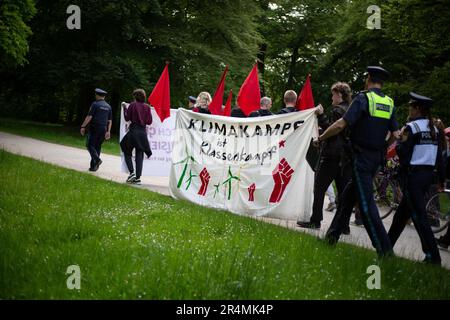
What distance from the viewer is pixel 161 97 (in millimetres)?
11227

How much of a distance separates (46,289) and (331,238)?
3544mm

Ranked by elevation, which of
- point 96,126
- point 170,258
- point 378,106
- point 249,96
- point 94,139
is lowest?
point 170,258

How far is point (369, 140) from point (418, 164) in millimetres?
893

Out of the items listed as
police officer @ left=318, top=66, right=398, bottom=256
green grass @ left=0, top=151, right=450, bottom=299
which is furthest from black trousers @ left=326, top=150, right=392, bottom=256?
green grass @ left=0, top=151, right=450, bottom=299

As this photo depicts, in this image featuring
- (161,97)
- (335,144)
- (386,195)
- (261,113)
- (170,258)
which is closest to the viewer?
(170,258)

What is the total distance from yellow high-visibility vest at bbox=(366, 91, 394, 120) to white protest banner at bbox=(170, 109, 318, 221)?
2.03m

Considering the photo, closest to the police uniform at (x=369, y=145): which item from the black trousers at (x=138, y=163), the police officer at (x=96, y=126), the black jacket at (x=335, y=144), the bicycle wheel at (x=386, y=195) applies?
the black jacket at (x=335, y=144)

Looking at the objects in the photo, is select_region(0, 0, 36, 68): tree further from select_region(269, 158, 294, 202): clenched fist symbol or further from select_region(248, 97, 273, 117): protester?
select_region(269, 158, 294, 202): clenched fist symbol

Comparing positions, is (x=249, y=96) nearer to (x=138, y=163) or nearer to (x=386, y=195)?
(x=138, y=163)

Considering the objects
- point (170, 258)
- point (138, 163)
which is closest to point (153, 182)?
point (138, 163)

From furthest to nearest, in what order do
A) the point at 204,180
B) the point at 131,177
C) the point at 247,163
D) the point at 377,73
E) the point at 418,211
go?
the point at 131,177
the point at 204,180
the point at 247,163
the point at 418,211
the point at 377,73

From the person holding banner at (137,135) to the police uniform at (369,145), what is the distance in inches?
245

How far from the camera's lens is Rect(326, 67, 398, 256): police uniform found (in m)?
5.55
